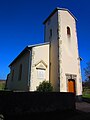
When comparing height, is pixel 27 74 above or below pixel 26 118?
above

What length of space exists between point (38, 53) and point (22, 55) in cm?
356

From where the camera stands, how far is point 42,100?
8414 millimetres

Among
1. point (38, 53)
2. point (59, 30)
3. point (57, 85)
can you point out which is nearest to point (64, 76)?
point (57, 85)

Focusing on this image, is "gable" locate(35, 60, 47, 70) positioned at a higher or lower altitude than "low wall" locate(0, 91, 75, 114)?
higher

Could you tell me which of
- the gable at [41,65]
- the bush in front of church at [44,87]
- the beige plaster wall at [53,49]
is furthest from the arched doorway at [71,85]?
the gable at [41,65]

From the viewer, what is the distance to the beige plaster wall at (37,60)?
611 inches

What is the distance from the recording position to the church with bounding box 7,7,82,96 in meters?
15.6

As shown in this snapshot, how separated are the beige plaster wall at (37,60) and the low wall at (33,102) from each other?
6.40 metres

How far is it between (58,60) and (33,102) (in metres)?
8.47

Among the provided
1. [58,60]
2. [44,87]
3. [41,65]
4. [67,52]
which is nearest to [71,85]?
[58,60]

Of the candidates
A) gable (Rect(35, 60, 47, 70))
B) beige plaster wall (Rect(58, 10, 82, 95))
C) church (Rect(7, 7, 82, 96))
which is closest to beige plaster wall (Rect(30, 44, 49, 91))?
church (Rect(7, 7, 82, 96))

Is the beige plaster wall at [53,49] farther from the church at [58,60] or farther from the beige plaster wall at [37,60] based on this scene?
the beige plaster wall at [37,60]

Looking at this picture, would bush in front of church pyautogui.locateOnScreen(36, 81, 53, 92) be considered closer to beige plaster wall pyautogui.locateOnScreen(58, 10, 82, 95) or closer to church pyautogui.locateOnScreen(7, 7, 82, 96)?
church pyautogui.locateOnScreen(7, 7, 82, 96)

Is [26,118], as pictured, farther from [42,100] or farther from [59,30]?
[59,30]
